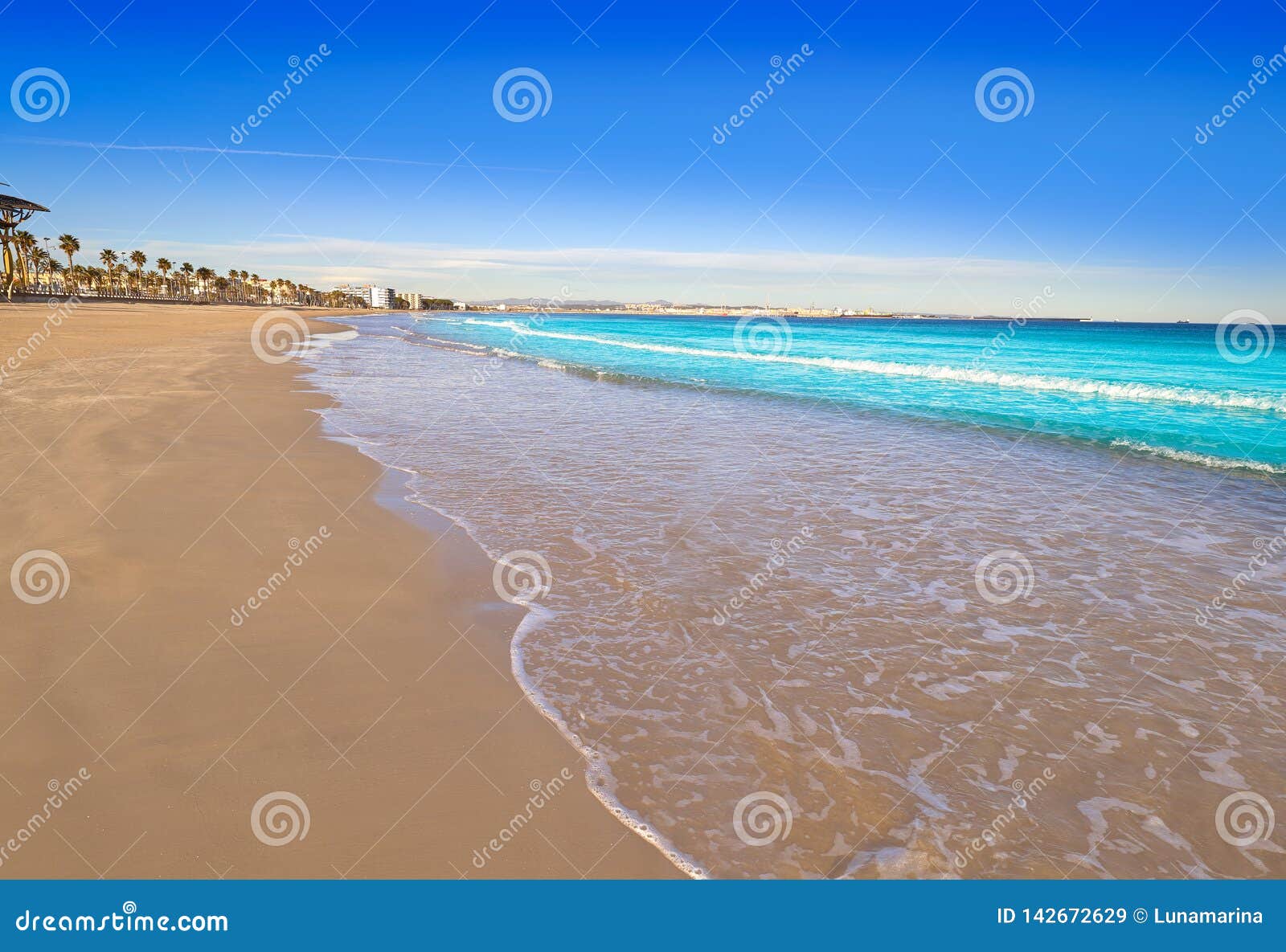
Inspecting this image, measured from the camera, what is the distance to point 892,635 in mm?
5238

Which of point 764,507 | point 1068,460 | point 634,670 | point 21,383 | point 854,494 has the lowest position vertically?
point 21,383

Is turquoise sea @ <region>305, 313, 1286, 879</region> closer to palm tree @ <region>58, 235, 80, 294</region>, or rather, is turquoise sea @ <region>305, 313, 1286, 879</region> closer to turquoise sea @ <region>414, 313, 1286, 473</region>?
turquoise sea @ <region>414, 313, 1286, 473</region>

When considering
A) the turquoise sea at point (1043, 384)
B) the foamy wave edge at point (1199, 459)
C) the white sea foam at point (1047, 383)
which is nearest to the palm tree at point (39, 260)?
the turquoise sea at point (1043, 384)

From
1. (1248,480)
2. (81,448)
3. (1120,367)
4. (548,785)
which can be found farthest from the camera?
(1120,367)

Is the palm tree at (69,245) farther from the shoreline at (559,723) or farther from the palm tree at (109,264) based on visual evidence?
the shoreline at (559,723)

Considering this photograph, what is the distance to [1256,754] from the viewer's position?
3.93 meters

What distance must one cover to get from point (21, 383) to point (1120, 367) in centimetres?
4737

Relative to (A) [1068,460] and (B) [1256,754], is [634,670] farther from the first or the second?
(A) [1068,460]

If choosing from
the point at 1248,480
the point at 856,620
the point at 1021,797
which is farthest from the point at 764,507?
the point at 1248,480

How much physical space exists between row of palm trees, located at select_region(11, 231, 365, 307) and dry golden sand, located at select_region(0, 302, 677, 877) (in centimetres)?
9223

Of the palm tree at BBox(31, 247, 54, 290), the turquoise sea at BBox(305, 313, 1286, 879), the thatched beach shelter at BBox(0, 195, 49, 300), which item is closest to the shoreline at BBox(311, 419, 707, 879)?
the turquoise sea at BBox(305, 313, 1286, 879)

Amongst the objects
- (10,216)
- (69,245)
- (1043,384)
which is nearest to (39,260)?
(69,245)

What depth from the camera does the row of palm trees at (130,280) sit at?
9388 cm

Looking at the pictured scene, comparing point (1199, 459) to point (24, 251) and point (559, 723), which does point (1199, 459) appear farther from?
point (24, 251)
